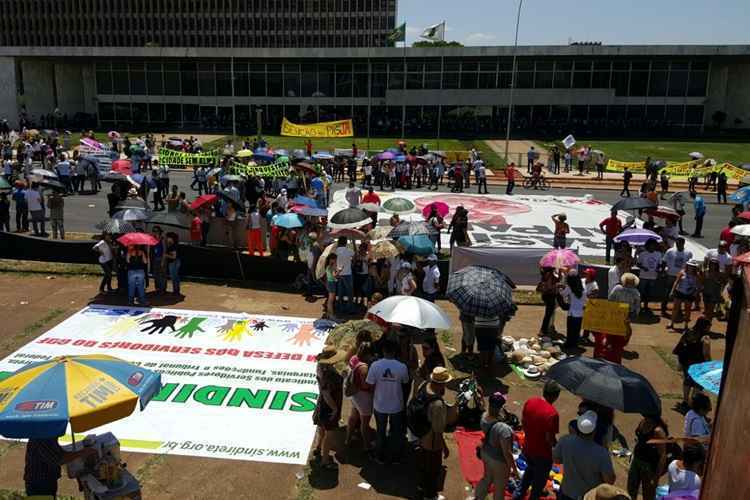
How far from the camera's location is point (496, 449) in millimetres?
6715

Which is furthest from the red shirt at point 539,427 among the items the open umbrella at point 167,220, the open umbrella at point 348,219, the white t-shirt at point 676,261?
the open umbrella at point 167,220

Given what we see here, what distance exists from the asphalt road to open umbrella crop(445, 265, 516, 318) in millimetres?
13445

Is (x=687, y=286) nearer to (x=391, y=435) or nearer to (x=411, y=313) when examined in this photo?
(x=411, y=313)

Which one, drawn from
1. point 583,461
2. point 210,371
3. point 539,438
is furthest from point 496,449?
point 210,371

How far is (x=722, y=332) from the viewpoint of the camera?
519 inches

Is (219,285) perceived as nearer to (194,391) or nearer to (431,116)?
(194,391)

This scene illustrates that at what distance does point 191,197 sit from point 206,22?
332 feet

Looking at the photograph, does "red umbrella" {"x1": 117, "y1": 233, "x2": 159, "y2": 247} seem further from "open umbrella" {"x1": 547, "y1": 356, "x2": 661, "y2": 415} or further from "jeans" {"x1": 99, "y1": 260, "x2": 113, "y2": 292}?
"open umbrella" {"x1": 547, "y1": 356, "x2": 661, "y2": 415}

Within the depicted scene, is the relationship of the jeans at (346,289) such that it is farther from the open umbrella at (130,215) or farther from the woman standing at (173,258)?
the open umbrella at (130,215)

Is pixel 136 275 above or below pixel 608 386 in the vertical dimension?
below

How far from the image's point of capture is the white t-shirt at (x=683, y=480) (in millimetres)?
5918

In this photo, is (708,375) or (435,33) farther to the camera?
(435,33)

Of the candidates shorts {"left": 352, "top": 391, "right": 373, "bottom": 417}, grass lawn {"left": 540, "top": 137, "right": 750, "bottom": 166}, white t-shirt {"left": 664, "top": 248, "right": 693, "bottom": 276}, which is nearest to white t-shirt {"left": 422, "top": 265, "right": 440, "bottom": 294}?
shorts {"left": 352, "top": 391, "right": 373, "bottom": 417}

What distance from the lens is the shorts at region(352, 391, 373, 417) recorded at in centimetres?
798
